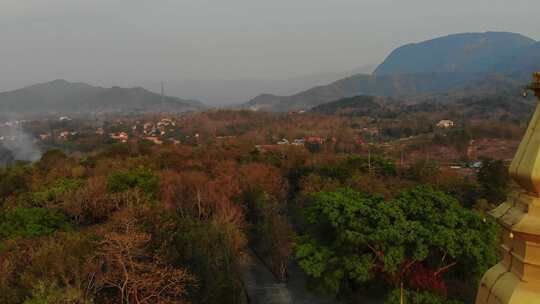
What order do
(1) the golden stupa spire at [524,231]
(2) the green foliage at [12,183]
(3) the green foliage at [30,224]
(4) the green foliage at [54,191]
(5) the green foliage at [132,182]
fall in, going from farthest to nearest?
1. (2) the green foliage at [12,183]
2. (5) the green foliage at [132,182]
3. (4) the green foliage at [54,191]
4. (3) the green foliage at [30,224]
5. (1) the golden stupa spire at [524,231]

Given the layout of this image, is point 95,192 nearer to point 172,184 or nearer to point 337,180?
point 172,184

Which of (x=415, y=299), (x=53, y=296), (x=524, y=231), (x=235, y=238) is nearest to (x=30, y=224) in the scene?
(x=53, y=296)

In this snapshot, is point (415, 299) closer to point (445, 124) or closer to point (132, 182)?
point (132, 182)

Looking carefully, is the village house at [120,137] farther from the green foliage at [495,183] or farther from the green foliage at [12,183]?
the green foliage at [495,183]

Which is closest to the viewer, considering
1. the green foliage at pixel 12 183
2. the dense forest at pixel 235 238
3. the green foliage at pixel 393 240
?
the dense forest at pixel 235 238

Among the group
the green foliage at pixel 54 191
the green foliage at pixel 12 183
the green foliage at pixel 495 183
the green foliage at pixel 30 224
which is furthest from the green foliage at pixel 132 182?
the green foliage at pixel 495 183

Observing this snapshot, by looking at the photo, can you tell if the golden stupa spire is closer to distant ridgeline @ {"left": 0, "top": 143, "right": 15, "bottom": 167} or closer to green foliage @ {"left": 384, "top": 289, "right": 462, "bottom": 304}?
green foliage @ {"left": 384, "top": 289, "right": 462, "bottom": 304}
